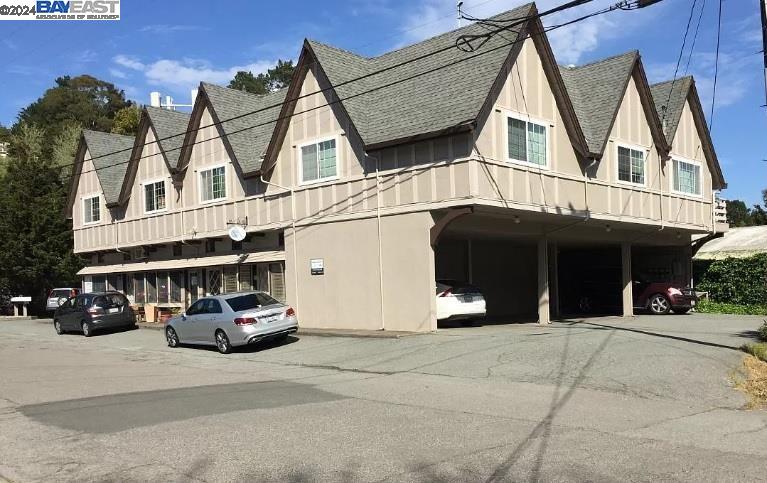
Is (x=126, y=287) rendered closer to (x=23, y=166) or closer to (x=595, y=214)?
(x=23, y=166)

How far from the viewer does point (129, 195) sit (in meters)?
30.1

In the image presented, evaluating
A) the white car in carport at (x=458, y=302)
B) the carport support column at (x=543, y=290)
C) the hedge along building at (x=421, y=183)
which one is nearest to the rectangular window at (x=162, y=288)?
the hedge along building at (x=421, y=183)

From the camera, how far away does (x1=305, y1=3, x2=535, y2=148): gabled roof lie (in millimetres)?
17516

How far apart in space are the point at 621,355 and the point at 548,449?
6405 millimetres

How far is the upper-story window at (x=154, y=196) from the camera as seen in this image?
28391 mm

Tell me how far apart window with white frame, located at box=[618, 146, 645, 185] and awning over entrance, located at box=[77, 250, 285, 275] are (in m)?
11.7

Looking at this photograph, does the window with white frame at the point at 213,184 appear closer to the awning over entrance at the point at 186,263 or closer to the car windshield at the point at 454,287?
the awning over entrance at the point at 186,263

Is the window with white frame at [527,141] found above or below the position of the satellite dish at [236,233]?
above

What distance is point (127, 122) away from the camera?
217 ft

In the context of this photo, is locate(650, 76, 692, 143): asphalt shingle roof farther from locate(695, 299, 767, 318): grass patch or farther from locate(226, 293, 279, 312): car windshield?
locate(226, 293, 279, 312): car windshield

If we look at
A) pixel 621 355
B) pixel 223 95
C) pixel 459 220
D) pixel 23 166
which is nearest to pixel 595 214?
pixel 459 220

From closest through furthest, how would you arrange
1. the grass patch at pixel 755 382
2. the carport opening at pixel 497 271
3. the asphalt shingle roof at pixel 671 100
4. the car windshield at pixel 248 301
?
the grass patch at pixel 755 382
the car windshield at pixel 248 301
the carport opening at pixel 497 271
the asphalt shingle roof at pixel 671 100

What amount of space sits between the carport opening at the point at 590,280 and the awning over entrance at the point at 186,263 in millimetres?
11869

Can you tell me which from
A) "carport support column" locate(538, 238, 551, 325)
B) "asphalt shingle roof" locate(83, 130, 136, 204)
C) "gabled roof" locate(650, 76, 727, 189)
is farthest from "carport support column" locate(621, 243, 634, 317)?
"asphalt shingle roof" locate(83, 130, 136, 204)
